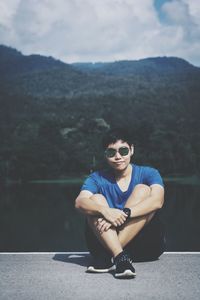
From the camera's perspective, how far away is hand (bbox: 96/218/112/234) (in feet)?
7.18

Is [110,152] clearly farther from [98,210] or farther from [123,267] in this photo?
[123,267]

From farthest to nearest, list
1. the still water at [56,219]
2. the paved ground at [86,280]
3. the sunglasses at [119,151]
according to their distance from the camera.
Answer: the still water at [56,219]
the sunglasses at [119,151]
the paved ground at [86,280]

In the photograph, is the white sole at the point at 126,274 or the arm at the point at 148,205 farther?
the arm at the point at 148,205

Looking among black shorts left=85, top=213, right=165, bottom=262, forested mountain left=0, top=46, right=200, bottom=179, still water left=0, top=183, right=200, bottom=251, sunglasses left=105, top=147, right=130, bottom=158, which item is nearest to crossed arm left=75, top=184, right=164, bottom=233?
black shorts left=85, top=213, right=165, bottom=262

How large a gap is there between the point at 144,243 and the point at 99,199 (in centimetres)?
33

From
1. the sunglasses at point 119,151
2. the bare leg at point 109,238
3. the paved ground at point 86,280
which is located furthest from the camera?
the sunglasses at point 119,151

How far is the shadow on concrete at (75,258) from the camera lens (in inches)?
Result: 97.8

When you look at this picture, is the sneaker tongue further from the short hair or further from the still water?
the still water

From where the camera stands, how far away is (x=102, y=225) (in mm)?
2203

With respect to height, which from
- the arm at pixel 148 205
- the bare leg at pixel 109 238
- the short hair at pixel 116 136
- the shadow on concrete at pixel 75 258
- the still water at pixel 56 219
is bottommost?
the still water at pixel 56 219

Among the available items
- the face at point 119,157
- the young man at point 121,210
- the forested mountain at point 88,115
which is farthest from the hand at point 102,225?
the forested mountain at point 88,115

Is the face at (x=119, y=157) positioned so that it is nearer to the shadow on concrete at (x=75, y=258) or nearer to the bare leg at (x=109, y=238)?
the bare leg at (x=109, y=238)

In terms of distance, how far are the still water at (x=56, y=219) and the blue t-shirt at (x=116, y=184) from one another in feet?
62.5

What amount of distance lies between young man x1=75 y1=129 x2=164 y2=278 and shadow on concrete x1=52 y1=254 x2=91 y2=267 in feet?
0.58
